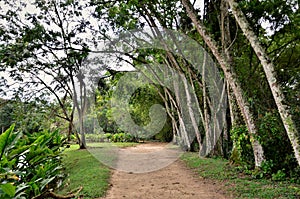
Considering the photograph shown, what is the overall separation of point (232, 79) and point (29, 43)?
24.8 ft

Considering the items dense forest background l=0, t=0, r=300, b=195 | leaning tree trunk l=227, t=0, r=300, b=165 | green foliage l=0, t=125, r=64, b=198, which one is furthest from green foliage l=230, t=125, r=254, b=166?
green foliage l=0, t=125, r=64, b=198

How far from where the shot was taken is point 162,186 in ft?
19.8

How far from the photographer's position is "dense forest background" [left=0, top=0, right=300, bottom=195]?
6.00 metres

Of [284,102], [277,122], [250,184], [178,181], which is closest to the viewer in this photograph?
[284,102]

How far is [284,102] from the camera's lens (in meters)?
4.62

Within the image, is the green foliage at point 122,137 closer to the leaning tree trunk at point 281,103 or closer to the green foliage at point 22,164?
the green foliage at point 22,164

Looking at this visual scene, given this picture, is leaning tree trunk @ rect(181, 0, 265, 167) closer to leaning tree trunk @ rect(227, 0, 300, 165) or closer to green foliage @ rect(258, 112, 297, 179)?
green foliage @ rect(258, 112, 297, 179)

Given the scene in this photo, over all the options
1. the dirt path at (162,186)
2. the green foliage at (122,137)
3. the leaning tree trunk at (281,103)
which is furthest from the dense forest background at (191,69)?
the green foliage at (122,137)

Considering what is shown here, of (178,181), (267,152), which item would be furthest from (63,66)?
(267,152)

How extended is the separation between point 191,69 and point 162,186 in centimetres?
595

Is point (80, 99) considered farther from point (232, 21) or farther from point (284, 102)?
point (284, 102)

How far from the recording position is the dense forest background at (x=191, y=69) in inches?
236

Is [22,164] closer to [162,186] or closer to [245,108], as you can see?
[162,186]

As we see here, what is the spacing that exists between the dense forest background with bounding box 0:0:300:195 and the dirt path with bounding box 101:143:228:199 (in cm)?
134
